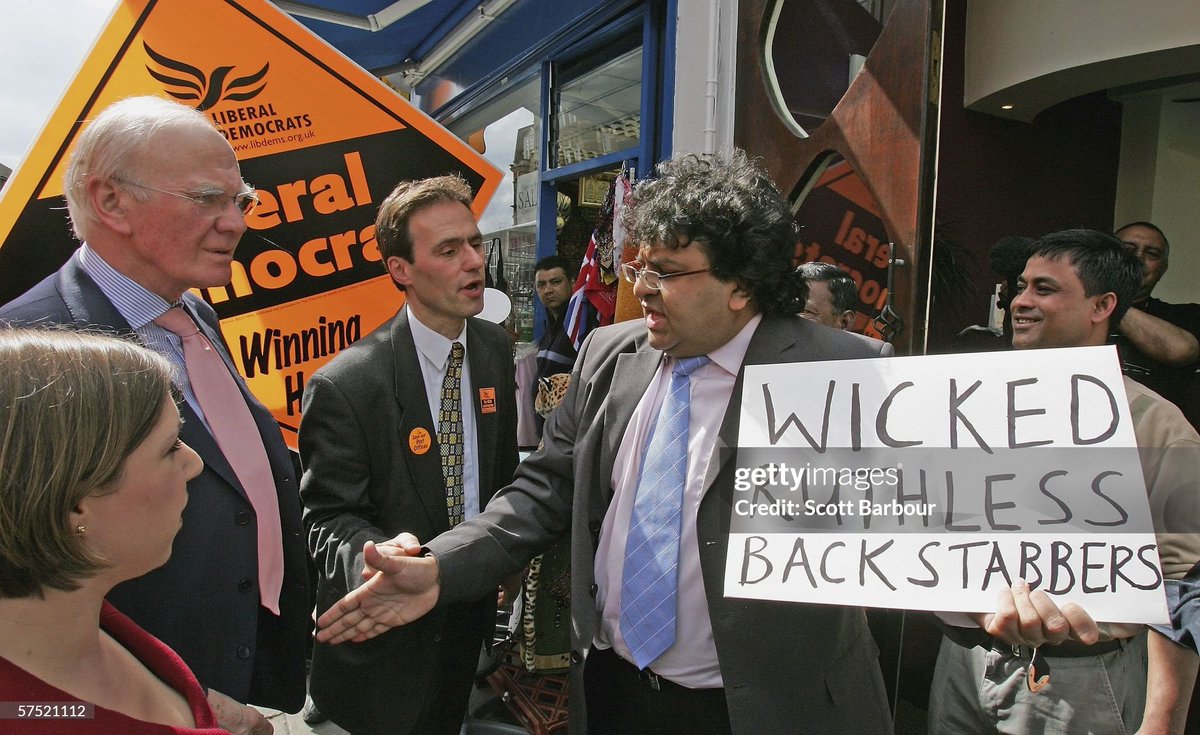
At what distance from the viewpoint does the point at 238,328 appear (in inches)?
93.6

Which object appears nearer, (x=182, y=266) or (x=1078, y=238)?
(x=182, y=266)

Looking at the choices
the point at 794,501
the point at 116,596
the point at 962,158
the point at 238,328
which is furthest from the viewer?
the point at 962,158

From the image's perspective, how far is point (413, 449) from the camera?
Result: 1862 mm

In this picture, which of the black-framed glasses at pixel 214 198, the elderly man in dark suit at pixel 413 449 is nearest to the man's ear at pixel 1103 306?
the elderly man in dark suit at pixel 413 449

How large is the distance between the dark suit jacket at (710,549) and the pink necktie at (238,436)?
1.31 feet

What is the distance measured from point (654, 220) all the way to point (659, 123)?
125 inches

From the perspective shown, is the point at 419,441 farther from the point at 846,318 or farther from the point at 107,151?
the point at 846,318

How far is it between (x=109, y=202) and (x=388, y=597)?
3.48 feet

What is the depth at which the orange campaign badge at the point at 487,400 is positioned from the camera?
2.04 m

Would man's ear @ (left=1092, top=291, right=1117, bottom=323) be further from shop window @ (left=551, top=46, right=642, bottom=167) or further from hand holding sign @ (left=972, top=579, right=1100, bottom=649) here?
shop window @ (left=551, top=46, right=642, bottom=167)

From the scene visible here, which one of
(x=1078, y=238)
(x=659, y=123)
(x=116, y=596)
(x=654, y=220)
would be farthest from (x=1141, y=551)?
(x=659, y=123)

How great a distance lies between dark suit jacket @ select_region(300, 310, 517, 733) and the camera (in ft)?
5.71

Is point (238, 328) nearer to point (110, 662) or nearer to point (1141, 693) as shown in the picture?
point (110, 662)

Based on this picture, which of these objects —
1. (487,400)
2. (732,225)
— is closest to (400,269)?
(487,400)
